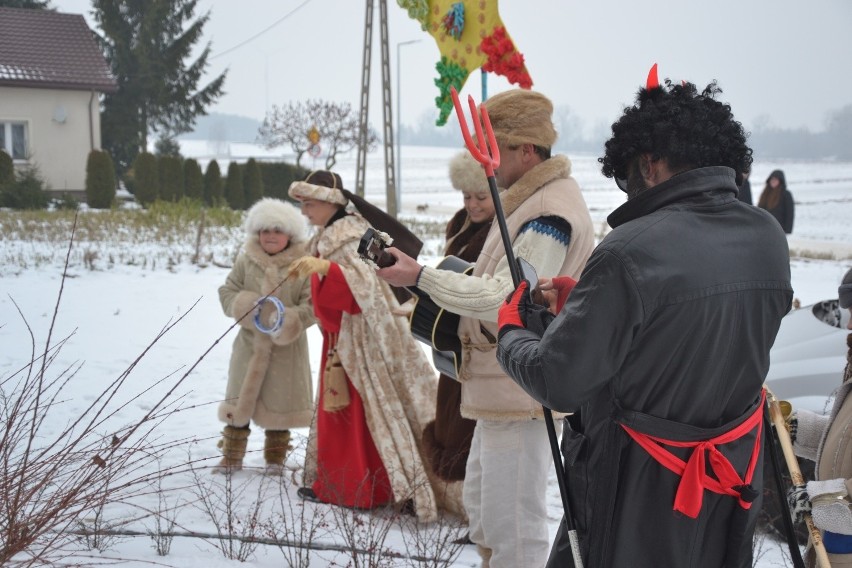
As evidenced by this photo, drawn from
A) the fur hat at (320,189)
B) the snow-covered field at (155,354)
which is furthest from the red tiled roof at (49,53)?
the fur hat at (320,189)

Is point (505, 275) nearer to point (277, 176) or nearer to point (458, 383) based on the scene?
point (458, 383)

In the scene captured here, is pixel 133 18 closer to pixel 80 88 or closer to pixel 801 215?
pixel 80 88

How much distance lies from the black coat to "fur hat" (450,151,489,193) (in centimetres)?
162

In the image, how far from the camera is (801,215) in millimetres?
29406

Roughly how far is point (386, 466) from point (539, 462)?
164 centimetres

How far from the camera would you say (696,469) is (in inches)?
72.6

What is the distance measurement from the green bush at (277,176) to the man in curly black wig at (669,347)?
88.7 ft

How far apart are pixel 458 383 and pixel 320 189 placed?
1.52m

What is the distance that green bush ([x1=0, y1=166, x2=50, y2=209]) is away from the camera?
16594 mm

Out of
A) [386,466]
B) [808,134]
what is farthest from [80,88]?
[808,134]

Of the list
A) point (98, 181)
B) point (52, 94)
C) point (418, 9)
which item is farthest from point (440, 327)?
point (52, 94)

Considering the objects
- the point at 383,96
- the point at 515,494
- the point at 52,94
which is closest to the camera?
the point at 515,494

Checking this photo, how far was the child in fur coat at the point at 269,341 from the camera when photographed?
4.96 metres

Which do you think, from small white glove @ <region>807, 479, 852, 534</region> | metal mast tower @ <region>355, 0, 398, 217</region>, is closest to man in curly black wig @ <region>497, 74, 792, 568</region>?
small white glove @ <region>807, 479, 852, 534</region>
